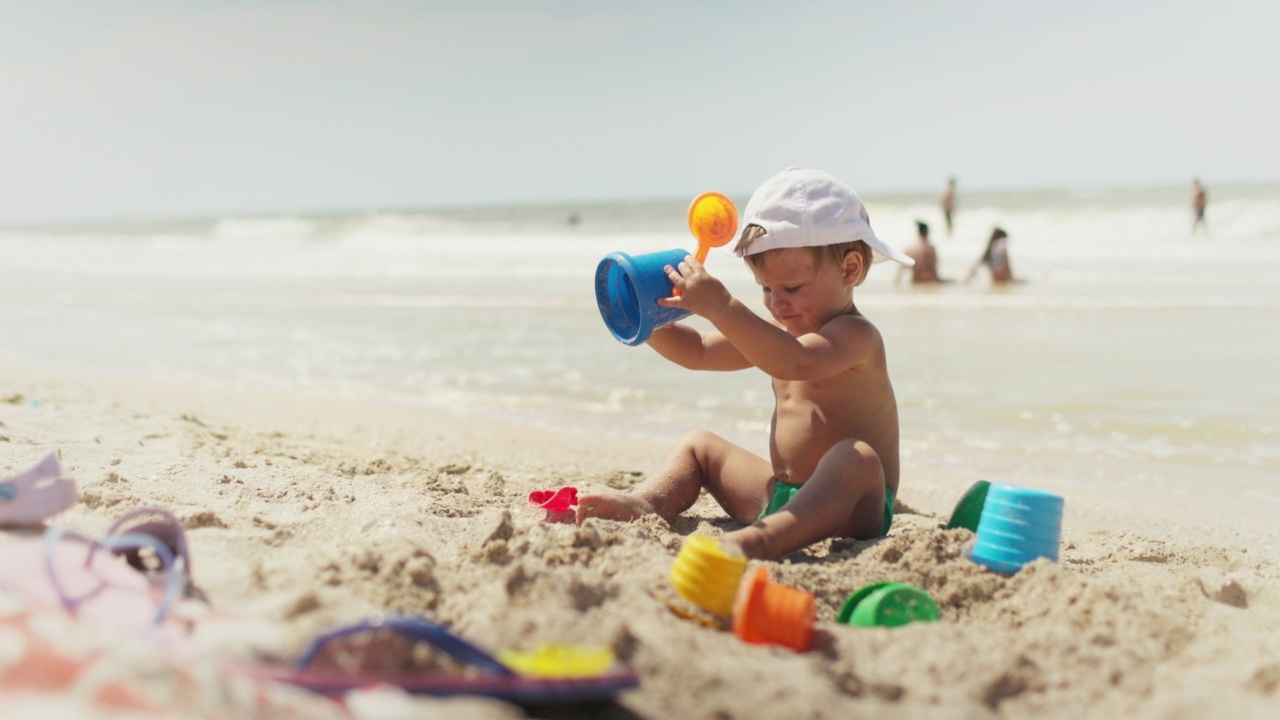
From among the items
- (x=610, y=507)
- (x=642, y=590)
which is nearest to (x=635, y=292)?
(x=610, y=507)

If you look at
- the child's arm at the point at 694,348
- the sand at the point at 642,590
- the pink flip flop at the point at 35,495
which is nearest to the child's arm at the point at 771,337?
the child's arm at the point at 694,348

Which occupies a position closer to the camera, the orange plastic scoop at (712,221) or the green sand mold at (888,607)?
the green sand mold at (888,607)

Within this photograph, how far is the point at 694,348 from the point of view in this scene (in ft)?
10.1

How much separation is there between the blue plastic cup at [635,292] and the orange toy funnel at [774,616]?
100cm

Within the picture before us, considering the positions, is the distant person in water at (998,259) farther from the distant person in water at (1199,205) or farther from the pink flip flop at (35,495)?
the pink flip flop at (35,495)

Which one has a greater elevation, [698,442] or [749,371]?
[698,442]

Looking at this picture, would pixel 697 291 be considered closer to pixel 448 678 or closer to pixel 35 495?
pixel 448 678

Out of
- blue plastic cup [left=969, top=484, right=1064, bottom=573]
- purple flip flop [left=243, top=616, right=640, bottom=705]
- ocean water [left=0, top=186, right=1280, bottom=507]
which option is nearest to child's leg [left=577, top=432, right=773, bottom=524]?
blue plastic cup [left=969, top=484, right=1064, bottom=573]

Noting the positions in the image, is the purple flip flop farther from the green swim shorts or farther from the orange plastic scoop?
the orange plastic scoop

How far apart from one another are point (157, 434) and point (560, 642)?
286 centimetres

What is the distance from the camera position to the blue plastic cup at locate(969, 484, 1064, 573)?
235 centimetres

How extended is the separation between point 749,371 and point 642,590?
13.4ft

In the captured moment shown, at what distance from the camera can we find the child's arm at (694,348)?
3.04 m

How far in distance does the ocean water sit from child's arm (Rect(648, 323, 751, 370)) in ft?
4.21
